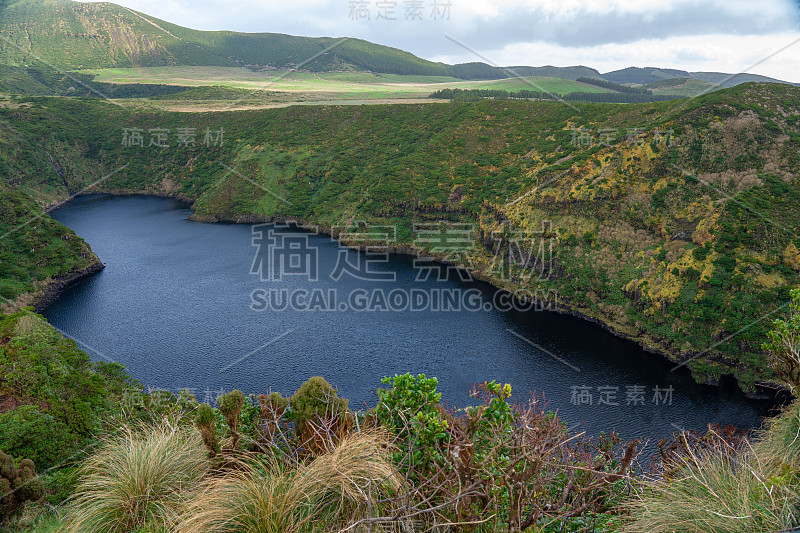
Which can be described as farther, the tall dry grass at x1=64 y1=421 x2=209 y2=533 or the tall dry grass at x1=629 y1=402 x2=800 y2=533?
the tall dry grass at x1=64 y1=421 x2=209 y2=533

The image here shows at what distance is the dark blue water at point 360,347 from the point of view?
44.0 m

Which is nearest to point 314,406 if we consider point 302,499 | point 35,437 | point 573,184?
point 302,499

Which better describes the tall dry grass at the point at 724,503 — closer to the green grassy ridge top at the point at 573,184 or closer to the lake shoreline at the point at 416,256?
the lake shoreline at the point at 416,256

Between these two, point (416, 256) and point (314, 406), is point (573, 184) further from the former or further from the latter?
point (314, 406)

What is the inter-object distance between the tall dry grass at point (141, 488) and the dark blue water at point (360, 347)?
32.2 m

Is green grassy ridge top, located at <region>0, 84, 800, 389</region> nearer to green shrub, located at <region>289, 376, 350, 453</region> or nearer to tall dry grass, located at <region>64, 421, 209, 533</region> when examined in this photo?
green shrub, located at <region>289, 376, 350, 453</region>

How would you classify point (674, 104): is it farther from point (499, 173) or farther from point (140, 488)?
point (140, 488)

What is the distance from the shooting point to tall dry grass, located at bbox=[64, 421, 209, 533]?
8.52m

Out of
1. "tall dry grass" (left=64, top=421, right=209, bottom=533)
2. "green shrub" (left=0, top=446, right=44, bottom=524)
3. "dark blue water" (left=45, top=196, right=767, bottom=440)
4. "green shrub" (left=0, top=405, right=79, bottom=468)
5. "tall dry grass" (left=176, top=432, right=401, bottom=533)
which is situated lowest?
"dark blue water" (left=45, top=196, right=767, bottom=440)

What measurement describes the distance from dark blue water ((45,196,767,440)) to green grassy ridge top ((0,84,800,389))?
6.65 m

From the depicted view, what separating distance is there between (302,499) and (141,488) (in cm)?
361

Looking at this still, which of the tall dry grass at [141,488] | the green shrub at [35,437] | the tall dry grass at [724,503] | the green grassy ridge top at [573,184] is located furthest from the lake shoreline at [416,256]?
the green shrub at [35,437]

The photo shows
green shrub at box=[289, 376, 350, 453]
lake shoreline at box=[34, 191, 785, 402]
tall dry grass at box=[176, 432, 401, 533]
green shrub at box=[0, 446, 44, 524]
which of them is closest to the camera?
tall dry grass at box=[176, 432, 401, 533]

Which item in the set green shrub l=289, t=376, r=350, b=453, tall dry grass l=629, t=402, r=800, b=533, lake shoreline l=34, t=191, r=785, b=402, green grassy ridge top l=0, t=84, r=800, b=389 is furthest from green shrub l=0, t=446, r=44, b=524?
green grassy ridge top l=0, t=84, r=800, b=389
